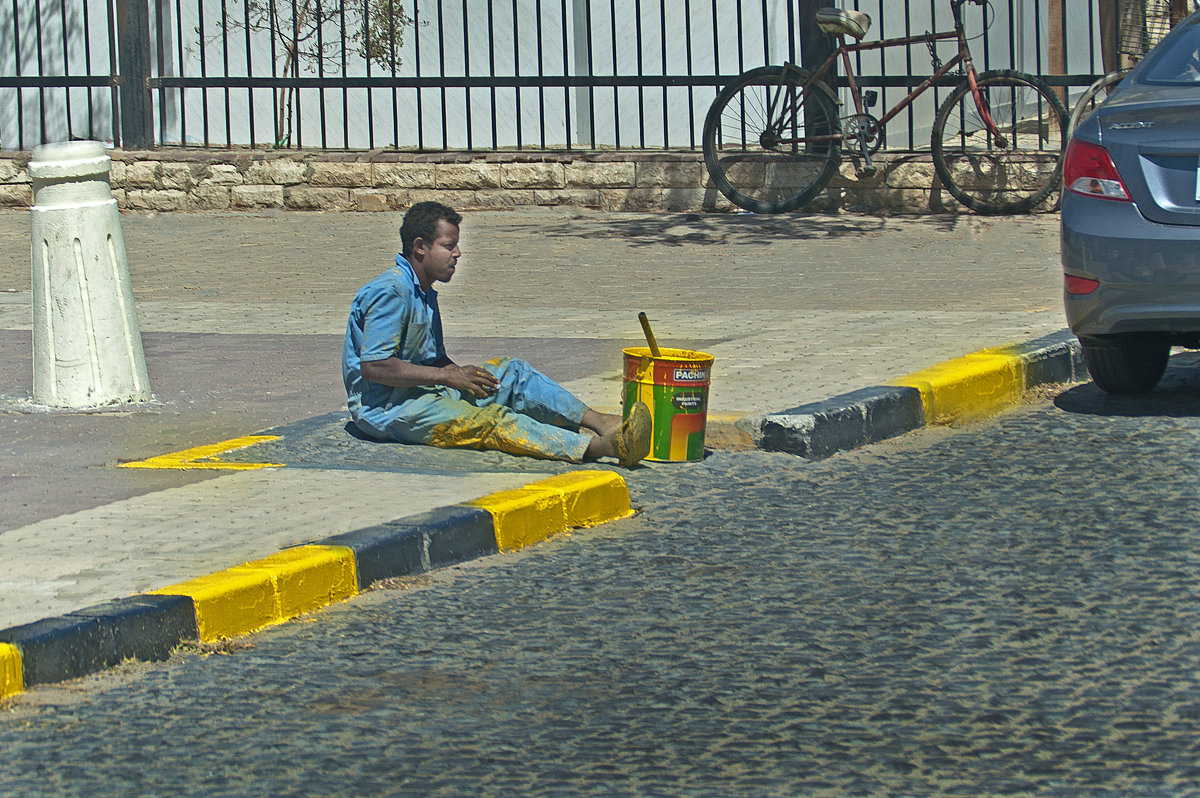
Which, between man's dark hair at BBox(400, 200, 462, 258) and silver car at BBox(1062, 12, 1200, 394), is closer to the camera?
man's dark hair at BBox(400, 200, 462, 258)

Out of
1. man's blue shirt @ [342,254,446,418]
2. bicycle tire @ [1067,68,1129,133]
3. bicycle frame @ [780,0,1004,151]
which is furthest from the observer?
bicycle frame @ [780,0,1004,151]

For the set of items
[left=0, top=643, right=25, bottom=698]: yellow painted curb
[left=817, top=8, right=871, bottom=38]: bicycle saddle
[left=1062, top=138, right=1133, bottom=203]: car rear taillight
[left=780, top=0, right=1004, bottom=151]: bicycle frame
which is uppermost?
[left=817, top=8, right=871, bottom=38]: bicycle saddle

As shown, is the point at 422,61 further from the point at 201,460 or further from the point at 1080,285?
the point at 201,460

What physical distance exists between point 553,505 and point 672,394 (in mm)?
855

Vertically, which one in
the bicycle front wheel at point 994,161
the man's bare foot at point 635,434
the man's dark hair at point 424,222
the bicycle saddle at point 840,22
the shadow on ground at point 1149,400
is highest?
the bicycle saddle at point 840,22

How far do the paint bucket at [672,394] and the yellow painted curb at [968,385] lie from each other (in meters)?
1.41

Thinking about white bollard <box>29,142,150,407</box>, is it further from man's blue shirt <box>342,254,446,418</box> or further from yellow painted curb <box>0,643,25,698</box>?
yellow painted curb <box>0,643,25,698</box>

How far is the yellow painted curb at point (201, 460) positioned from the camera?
6328 millimetres

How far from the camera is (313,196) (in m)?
15.9

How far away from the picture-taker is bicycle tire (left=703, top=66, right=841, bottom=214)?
14516mm

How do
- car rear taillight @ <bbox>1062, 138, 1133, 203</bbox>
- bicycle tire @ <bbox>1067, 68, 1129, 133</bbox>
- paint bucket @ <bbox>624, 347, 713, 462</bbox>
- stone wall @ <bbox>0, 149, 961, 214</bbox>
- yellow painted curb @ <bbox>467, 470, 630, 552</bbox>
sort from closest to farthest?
yellow painted curb @ <bbox>467, 470, 630, 552</bbox>
paint bucket @ <bbox>624, 347, 713, 462</bbox>
car rear taillight @ <bbox>1062, 138, 1133, 203</bbox>
bicycle tire @ <bbox>1067, 68, 1129, 133</bbox>
stone wall @ <bbox>0, 149, 961, 214</bbox>

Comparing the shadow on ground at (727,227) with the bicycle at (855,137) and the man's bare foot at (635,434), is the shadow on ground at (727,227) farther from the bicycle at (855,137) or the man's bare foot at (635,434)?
the man's bare foot at (635,434)

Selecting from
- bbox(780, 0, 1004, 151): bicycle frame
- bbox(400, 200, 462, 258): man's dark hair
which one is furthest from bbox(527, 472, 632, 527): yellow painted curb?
bbox(780, 0, 1004, 151): bicycle frame

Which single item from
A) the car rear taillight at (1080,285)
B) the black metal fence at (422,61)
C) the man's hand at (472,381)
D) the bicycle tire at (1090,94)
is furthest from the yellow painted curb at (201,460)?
the black metal fence at (422,61)
